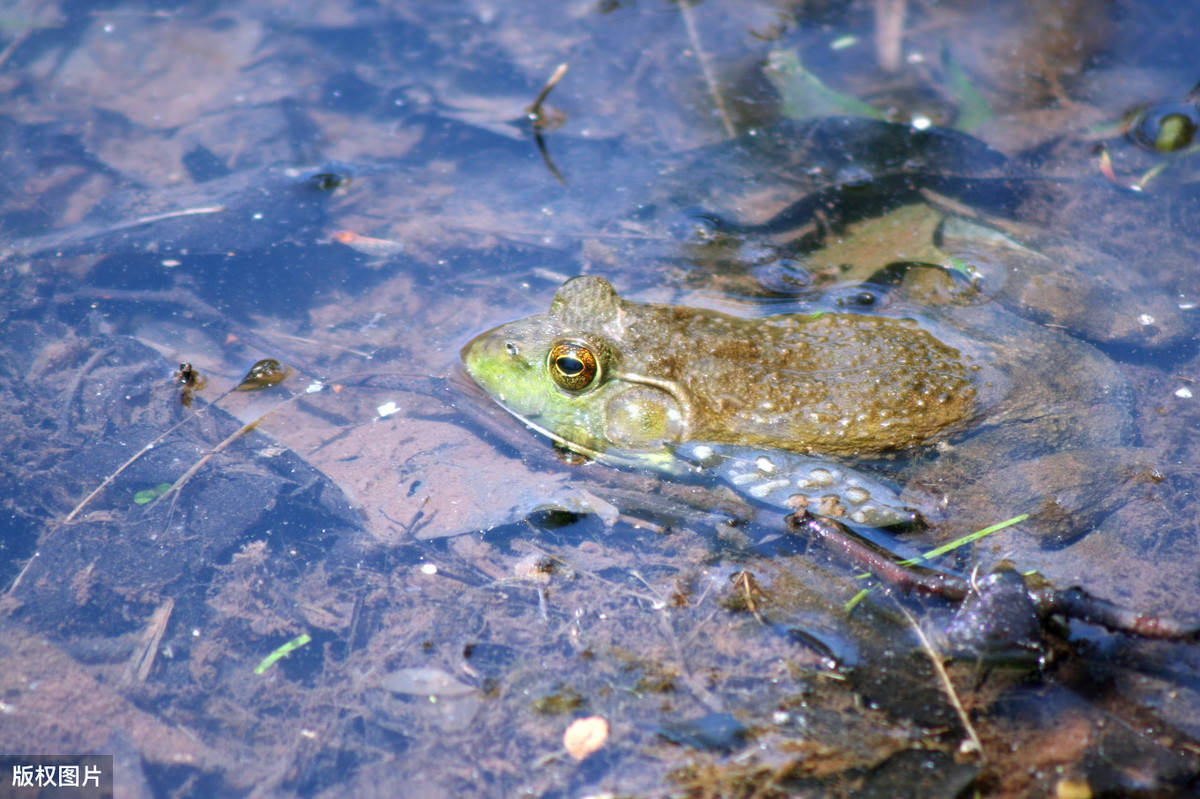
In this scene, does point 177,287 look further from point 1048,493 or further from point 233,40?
point 1048,493

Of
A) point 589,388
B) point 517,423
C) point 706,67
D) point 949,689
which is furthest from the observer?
point 706,67

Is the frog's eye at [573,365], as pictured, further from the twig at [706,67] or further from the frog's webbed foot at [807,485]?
the twig at [706,67]

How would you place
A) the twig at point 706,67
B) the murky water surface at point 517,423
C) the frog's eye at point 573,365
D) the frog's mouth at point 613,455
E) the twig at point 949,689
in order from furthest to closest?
the twig at point 706,67, the frog's mouth at point 613,455, the frog's eye at point 573,365, the murky water surface at point 517,423, the twig at point 949,689

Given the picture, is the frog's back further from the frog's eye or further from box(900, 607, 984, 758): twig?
box(900, 607, 984, 758): twig

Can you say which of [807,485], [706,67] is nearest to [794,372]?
[807,485]

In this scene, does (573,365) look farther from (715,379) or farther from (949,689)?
(949,689)

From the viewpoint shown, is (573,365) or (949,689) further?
(573,365)

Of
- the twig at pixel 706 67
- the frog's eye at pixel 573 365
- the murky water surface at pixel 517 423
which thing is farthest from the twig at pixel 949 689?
the twig at pixel 706 67
